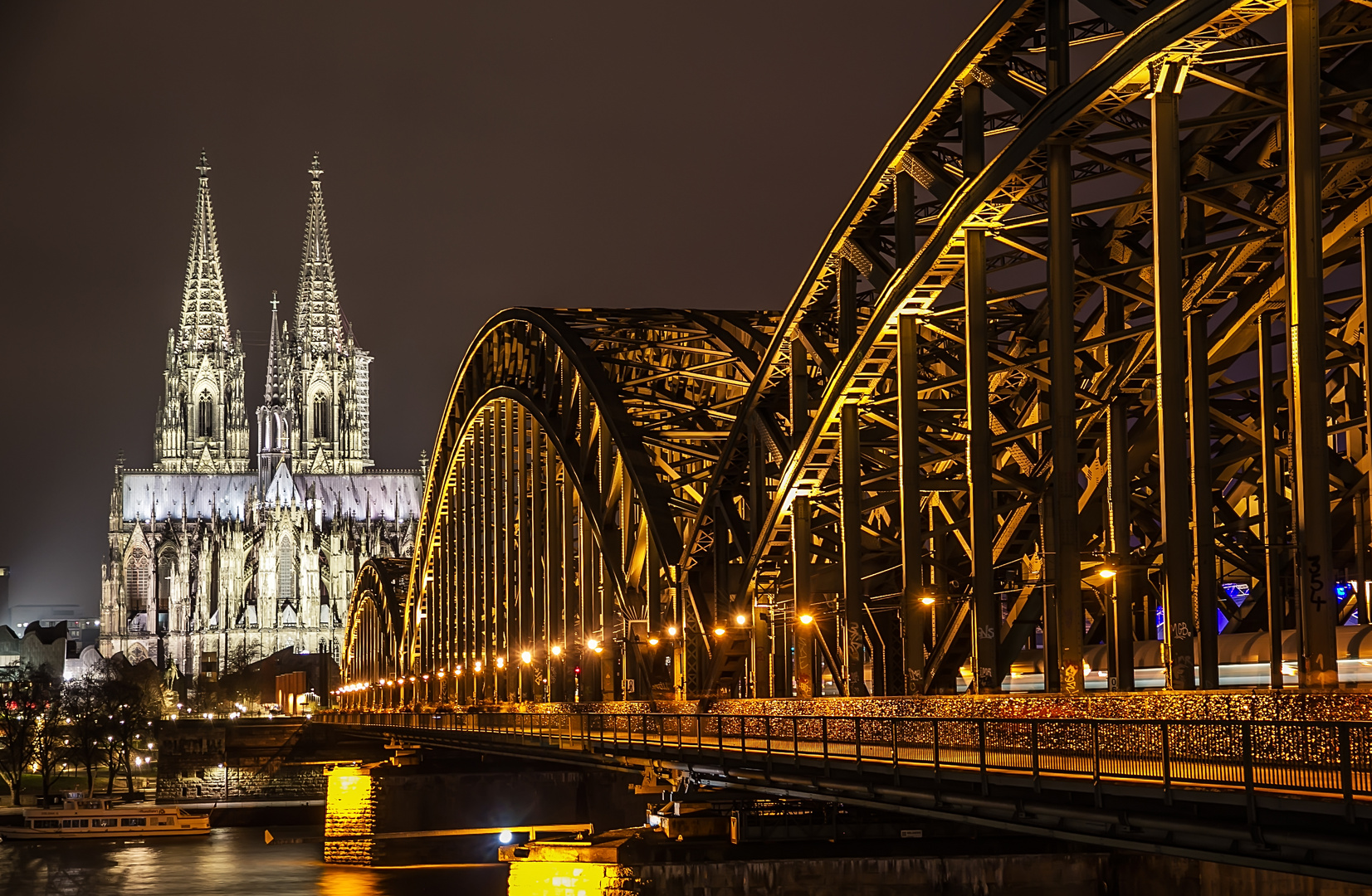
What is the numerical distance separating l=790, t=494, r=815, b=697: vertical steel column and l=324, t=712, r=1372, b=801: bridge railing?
3265 millimetres

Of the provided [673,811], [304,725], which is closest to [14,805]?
[304,725]

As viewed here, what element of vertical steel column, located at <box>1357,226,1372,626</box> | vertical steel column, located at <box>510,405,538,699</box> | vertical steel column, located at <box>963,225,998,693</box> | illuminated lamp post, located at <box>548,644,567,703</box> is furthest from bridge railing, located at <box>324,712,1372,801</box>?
vertical steel column, located at <box>510,405,538,699</box>

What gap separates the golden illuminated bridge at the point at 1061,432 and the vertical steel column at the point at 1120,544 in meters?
0.06

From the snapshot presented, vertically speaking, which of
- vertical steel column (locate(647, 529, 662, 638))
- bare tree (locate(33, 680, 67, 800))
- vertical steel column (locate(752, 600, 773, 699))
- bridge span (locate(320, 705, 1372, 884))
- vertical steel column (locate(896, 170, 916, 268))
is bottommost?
bare tree (locate(33, 680, 67, 800))

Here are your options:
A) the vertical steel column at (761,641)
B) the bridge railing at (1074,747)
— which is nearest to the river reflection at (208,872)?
the vertical steel column at (761,641)

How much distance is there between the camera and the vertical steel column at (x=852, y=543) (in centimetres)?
3409

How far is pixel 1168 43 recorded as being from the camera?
24406 millimetres

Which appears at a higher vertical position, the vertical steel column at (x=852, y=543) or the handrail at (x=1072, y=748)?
the vertical steel column at (x=852, y=543)

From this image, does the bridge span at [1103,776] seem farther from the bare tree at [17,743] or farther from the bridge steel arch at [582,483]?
the bare tree at [17,743]

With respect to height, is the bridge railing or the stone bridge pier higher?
the bridge railing

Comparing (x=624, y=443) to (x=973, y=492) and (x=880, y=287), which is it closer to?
(x=880, y=287)

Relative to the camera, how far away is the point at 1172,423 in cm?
2292

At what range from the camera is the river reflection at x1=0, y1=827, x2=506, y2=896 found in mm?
73000

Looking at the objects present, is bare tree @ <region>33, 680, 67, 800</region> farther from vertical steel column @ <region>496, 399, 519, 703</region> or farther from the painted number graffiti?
the painted number graffiti
